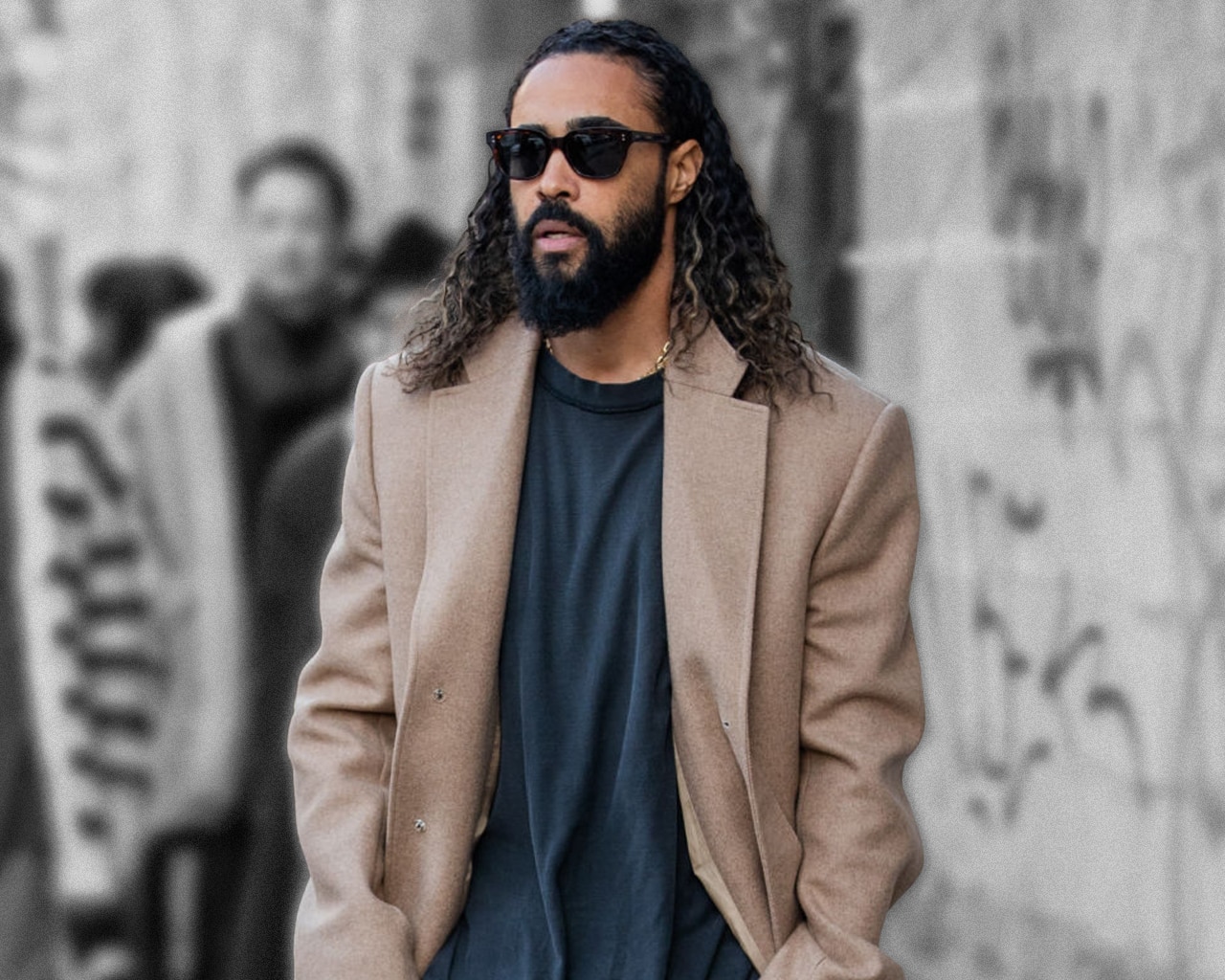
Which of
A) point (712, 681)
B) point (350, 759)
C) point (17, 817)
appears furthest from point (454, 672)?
point (17, 817)

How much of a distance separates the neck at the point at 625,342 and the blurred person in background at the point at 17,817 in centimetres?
317

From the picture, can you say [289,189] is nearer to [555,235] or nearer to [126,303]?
[126,303]

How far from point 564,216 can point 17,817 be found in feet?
11.6

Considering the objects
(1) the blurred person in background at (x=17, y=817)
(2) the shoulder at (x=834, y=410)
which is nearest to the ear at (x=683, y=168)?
(2) the shoulder at (x=834, y=410)

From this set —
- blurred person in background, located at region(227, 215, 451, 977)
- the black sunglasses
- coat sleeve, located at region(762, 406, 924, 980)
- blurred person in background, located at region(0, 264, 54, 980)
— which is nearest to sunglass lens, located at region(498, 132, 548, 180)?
the black sunglasses

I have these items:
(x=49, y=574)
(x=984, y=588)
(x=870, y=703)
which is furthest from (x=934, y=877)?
(x=870, y=703)

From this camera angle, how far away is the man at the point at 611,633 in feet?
10.7

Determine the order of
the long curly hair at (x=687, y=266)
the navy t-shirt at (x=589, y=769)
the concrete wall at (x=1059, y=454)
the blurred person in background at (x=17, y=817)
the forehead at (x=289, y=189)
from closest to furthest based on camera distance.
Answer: the navy t-shirt at (x=589, y=769)
the long curly hair at (x=687, y=266)
the concrete wall at (x=1059, y=454)
the blurred person in background at (x=17, y=817)
the forehead at (x=289, y=189)

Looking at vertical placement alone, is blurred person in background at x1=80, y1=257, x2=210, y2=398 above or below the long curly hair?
below

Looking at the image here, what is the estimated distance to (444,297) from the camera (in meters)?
3.67

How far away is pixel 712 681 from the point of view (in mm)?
3273

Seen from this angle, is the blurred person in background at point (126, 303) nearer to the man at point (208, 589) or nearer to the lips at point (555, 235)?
the man at point (208, 589)

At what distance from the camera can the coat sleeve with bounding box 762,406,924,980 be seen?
3.30 m

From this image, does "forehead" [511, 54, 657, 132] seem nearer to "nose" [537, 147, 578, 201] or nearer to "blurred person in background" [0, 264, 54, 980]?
"nose" [537, 147, 578, 201]
